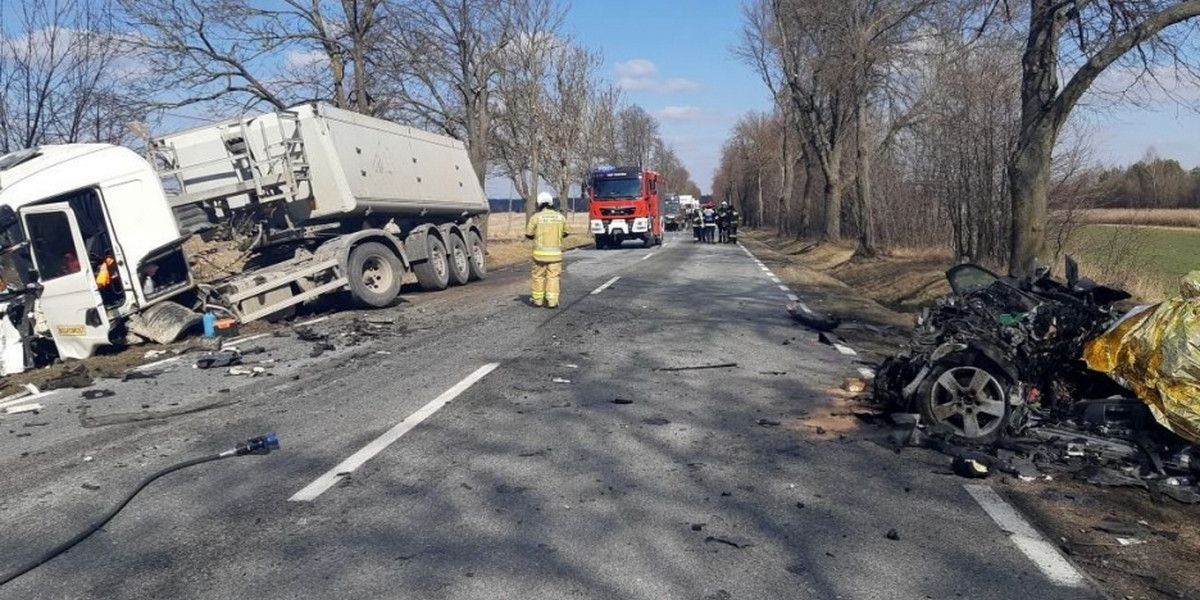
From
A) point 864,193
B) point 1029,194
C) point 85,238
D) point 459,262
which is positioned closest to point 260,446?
point 85,238

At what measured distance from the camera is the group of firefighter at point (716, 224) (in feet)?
150

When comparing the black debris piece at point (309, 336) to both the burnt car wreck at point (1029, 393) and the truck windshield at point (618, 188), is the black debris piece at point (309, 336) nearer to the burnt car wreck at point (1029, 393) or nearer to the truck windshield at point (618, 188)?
the burnt car wreck at point (1029, 393)

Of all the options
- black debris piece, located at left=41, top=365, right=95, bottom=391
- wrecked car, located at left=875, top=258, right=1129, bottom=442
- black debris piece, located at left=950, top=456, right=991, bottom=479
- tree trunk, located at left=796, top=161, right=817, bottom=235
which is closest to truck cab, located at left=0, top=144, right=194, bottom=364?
black debris piece, located at left=41, top=365, right=95, bottom=391

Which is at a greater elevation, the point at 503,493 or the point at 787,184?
the point at 503,493

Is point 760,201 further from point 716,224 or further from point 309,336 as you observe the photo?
point 309,336

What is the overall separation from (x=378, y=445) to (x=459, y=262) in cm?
1397

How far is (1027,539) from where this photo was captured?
4.70 m

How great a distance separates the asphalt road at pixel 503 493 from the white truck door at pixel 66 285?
1764 millimetres

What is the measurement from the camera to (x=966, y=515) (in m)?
5.07

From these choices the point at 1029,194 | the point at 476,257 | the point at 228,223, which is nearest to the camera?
the point at 1029,194

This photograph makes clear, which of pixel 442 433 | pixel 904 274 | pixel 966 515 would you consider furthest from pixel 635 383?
pixel 904 274

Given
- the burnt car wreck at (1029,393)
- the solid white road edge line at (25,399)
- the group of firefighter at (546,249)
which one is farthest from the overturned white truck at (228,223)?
the burnt car wreck at (1029,393)

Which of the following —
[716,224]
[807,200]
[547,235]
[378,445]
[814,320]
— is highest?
[547,235]

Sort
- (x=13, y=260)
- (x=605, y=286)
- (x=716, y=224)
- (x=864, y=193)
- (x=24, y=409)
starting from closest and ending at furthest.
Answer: (x=24, y=409)
(x=13, y=260)
(x=605, y=286)
(x=864, y=193)
(x=716, y=224)
